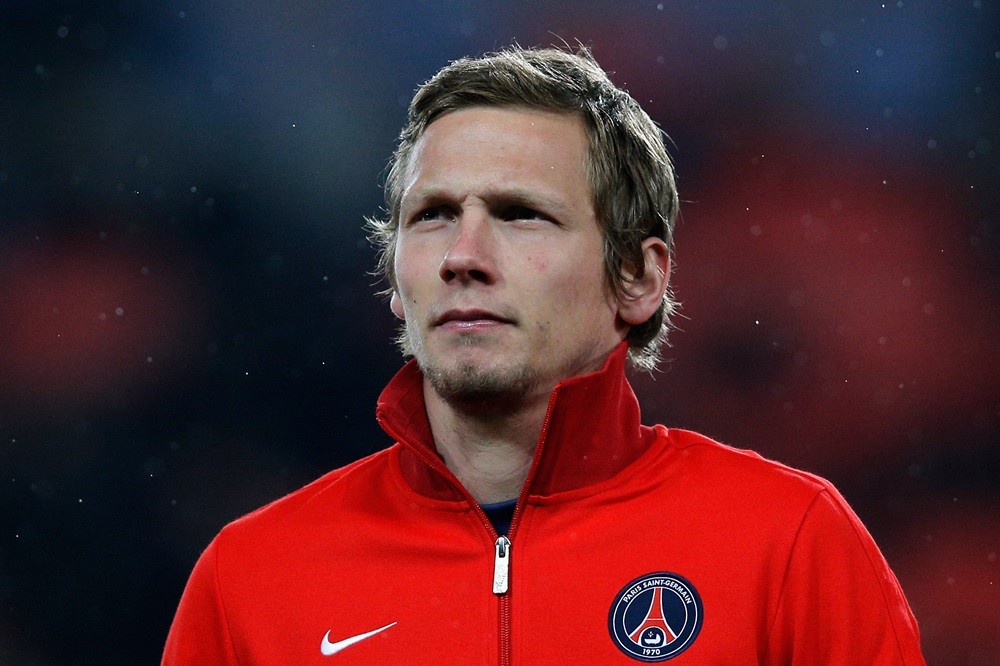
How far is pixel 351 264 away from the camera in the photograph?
4.30m

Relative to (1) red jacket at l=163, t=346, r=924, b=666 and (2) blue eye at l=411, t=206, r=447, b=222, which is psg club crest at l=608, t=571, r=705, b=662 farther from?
(2) blue eye at l=411, t=206, r=447, b=222

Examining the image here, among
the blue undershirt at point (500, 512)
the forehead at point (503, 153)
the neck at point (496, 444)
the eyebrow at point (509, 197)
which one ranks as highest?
the forehead at point (503, 153)

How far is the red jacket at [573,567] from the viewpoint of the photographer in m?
1.74

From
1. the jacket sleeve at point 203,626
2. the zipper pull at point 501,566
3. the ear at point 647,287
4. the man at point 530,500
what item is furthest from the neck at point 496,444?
the jacket sleeve at point 203,626

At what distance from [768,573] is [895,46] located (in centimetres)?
331

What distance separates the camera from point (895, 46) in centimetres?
458

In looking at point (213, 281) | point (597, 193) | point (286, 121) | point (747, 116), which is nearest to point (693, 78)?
point (747, 116)

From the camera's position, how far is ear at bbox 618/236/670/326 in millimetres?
2094

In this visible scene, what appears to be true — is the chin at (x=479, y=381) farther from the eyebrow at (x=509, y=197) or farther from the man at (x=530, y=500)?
the eyebrow at (x=509, y=197)

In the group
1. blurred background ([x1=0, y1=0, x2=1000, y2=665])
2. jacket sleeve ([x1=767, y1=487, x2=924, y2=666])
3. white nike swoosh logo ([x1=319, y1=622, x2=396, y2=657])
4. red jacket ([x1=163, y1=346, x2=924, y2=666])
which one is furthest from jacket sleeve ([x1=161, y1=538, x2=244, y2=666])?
blurred background ([x1=0, y1=0, x2=1000, y2=665])

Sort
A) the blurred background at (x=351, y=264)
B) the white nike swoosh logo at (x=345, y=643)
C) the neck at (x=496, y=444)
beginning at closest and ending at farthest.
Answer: the white nike swoosh logo at (x=345, y=643)
the neck at (x=496, y=444)
the blurred background at (x=351, y=264)

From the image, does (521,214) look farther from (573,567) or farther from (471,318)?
(573,567)

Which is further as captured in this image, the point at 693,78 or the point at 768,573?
the point at 693,78

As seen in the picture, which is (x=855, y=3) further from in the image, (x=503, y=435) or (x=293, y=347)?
(x=503, y=435)
